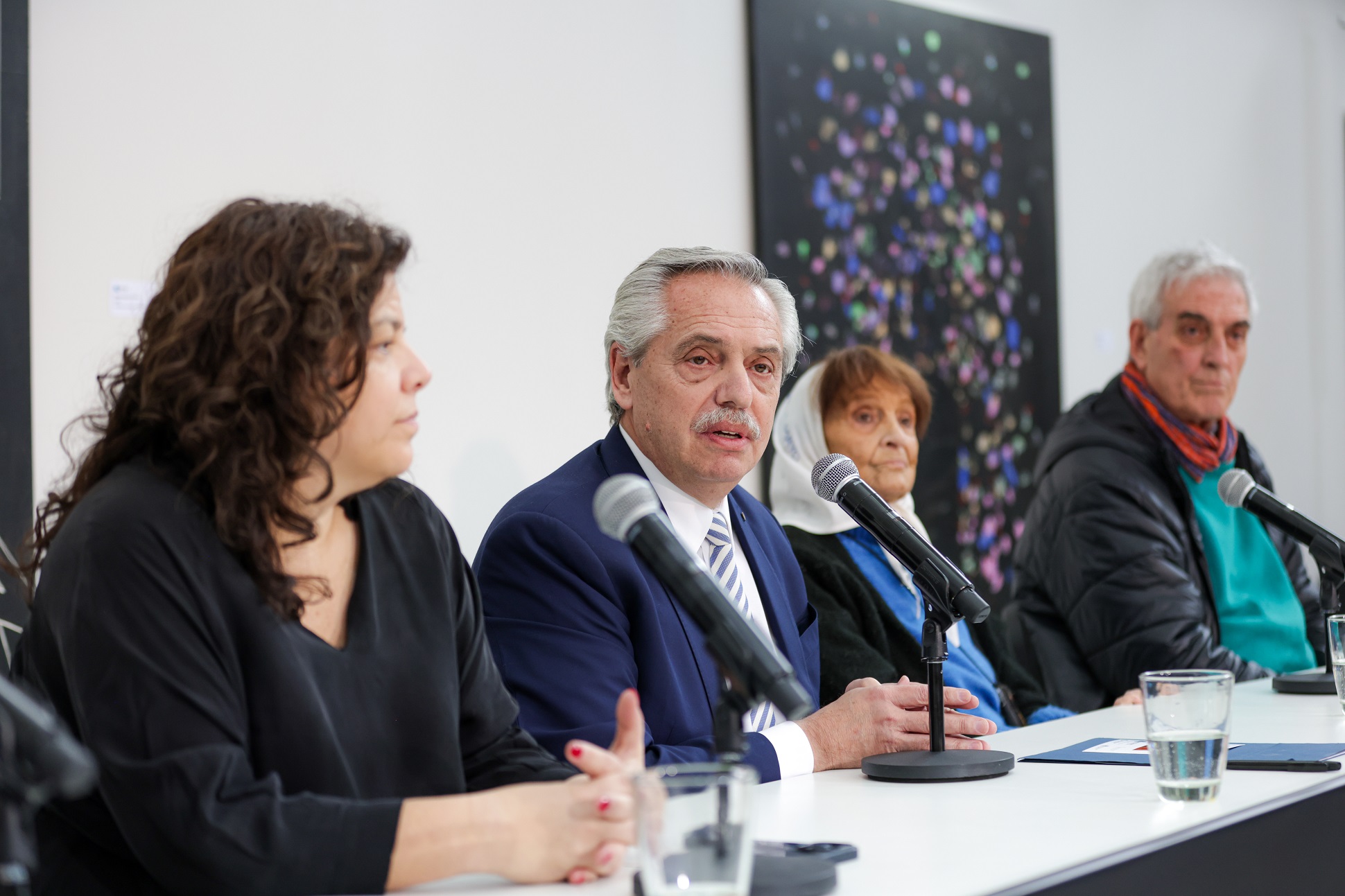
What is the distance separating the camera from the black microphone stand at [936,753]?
1664 millimetres

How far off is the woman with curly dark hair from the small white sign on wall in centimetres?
125

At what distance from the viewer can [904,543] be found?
1.68 metres

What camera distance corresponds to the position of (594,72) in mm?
3359

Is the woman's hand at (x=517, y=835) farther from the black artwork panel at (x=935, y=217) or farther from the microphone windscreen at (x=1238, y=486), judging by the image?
the black artwork panel at (x=935, y=217)

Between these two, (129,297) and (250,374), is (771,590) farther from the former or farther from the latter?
(129,297)

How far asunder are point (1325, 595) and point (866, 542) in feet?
2.76

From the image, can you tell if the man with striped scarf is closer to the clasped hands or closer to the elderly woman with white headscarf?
the elderly woman with white headscarf

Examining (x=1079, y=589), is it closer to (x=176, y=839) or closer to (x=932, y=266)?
(x=932, y=266)

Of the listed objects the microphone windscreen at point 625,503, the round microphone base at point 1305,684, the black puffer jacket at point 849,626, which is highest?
the microphone windscreen at point 625,503

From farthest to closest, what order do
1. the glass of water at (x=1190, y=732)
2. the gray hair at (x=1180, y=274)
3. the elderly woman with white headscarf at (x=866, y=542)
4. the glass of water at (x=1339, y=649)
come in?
1. the gray hair at (x=1180, y=274)
2. the elderly woman with white headscarf at (x=866, y=542)
3. the glass of water at (x=1339, y=649)
4. the glass of water at (x=1190, y=732)

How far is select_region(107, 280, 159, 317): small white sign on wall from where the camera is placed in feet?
8.49

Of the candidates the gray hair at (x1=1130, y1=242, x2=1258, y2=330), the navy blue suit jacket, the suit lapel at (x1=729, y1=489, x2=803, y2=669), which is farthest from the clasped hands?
the gray hair at (x1=1130, y1=242, x2=1258, y2=330)

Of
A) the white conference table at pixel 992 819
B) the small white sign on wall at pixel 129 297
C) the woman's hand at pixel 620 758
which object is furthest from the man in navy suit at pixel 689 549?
the small white sign on wall at pixel 129 297

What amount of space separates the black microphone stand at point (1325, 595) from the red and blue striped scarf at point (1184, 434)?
2.59 ft
